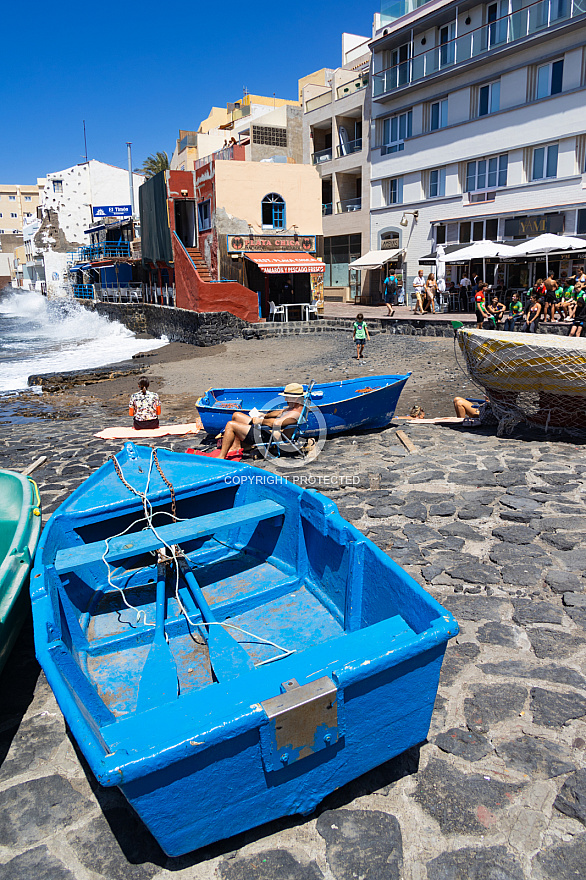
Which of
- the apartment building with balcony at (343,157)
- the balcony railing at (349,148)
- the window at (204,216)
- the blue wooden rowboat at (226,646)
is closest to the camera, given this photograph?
the blue wooden rowboat at (226,646)

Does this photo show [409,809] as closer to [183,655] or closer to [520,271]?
[183,655]

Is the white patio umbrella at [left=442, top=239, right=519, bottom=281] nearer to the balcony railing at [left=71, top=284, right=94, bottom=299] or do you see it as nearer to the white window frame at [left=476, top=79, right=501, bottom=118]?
the white window frame at [left=476, top=79, right=501, bottom=118]

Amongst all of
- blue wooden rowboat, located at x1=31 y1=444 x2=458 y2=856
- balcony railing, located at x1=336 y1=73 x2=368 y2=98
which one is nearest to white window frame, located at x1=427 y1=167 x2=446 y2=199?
balcony railing, located at x1=336 y1=73 x2=368 y2=98

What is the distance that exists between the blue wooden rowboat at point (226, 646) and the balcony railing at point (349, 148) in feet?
107

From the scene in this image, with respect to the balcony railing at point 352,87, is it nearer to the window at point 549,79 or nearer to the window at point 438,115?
the window at point 438,115

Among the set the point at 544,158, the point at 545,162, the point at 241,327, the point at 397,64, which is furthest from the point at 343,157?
the point at 241,327

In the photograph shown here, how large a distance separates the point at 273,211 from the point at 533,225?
1176 centimetres

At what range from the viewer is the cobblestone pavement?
2631 millimetres

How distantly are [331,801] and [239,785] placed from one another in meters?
0.69

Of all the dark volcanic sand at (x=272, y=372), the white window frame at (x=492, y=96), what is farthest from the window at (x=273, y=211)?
the white window frame at (x=492, y=96)

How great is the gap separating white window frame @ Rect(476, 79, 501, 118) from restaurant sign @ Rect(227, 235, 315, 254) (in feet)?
31.3

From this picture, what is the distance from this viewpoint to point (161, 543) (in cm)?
450

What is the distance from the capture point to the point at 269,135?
3822 cm

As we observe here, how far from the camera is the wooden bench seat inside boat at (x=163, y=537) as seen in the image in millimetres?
4262
